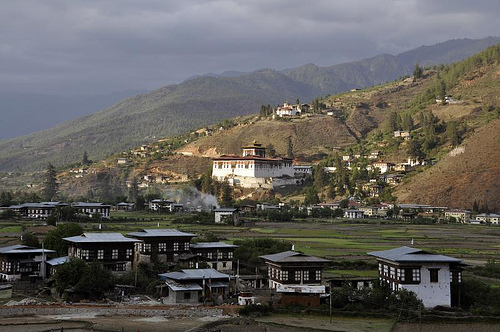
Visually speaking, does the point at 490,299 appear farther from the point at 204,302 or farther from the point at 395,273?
the point at 204,302

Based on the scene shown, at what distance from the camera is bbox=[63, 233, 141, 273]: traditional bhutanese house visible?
5641 centimetres

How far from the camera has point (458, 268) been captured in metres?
49.2

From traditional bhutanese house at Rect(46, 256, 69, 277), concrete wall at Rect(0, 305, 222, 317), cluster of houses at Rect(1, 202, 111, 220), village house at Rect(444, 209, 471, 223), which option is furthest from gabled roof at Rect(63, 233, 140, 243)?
village house at Rect(444, 209, 471, 223)

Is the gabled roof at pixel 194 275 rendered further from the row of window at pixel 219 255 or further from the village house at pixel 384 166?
the village house at pixel 384 166

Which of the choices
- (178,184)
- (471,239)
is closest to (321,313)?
(471,239)

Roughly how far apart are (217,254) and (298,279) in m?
13.6

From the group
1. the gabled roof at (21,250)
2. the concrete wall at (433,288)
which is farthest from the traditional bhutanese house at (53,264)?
the concrete wall at (433,288)

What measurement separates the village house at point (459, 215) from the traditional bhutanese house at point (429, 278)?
7510 centimetres

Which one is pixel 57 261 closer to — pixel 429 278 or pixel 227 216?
pixel 429 278

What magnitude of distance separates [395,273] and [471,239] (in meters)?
42.7

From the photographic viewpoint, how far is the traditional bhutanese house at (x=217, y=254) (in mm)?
62094

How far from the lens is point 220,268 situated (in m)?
62.2

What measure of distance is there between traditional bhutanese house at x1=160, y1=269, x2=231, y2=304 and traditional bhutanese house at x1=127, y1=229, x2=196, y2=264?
29.7 ft

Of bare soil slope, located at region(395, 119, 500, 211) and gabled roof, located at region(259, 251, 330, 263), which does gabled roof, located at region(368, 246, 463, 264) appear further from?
bare soil slope, located at region(395, 119, 500, 211)
